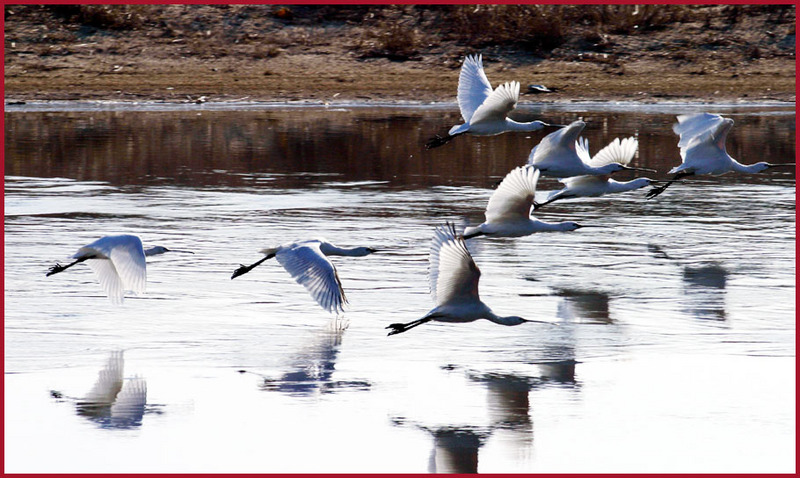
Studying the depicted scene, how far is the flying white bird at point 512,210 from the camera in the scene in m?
10.2

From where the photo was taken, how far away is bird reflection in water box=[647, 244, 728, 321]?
35.2 feet

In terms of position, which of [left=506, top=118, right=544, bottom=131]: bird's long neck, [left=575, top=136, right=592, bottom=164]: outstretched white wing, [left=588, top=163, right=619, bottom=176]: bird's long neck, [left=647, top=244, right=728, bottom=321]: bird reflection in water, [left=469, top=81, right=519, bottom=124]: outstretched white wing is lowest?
[left=647, top=244, right=728, bottom=321]: bird reflection in water

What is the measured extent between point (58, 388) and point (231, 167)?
1139cm

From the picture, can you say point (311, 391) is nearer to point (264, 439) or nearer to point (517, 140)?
point (264, 439)

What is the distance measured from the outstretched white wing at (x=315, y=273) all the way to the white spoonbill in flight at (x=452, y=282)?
1.03 m

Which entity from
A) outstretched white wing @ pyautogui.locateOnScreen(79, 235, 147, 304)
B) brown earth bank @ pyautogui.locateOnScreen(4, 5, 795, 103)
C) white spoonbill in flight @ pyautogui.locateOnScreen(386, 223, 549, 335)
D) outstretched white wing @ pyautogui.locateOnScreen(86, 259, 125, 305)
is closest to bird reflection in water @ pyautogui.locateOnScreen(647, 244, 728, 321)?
white spoonbill in flight @ pyautogui.locateOnScreen(386, 223, 549, 335)

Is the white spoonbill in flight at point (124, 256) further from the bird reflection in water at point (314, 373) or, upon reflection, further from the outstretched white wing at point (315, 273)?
the bird reflection in water at point (314, 373)

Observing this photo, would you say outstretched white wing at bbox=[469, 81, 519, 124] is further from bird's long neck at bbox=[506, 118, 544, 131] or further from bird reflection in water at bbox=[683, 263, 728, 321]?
bird reflection in water at bbox=[683, 263, 728, 321]

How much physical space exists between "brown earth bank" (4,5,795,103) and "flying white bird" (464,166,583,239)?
18.1 m

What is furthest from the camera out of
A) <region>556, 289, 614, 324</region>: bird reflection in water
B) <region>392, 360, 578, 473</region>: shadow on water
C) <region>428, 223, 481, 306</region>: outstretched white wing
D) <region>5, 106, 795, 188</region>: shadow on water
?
<region>5, 106, 795, 188</region>: shadow on water

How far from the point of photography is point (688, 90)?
2911cm

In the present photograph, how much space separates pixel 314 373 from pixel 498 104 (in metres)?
4.21

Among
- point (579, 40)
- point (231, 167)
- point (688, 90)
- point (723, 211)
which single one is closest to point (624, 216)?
point (723, 211)

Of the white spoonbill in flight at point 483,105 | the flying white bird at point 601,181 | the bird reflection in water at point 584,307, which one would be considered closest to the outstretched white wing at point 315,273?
the bird reflection in water at point 584,307
